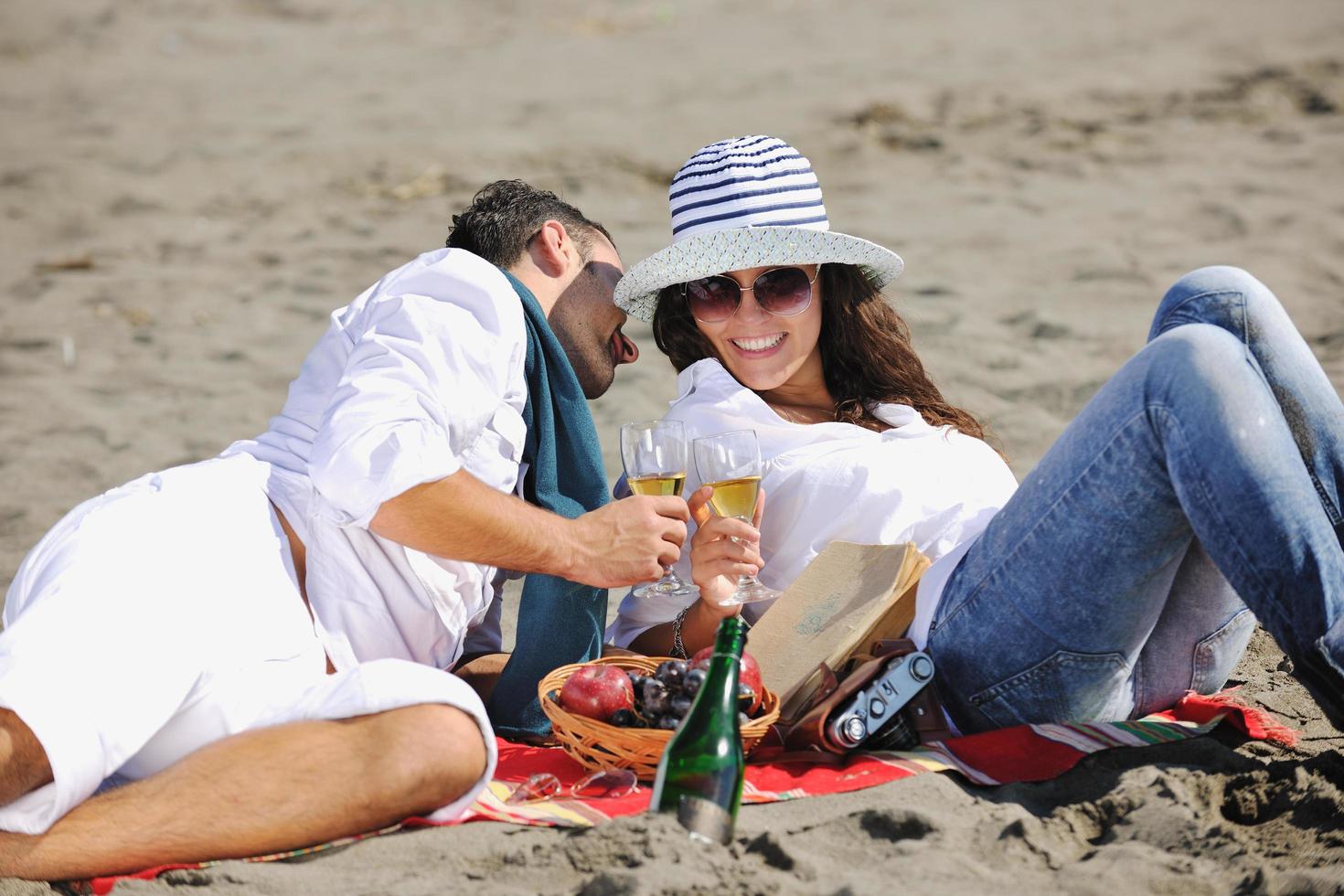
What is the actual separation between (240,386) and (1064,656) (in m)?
5.02

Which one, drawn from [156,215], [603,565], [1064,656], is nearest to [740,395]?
[603,565]

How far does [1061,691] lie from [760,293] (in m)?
1.42

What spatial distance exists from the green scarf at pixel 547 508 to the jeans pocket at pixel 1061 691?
3.42 feet

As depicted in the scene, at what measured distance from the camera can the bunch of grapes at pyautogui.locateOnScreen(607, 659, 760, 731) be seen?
9.88 feet

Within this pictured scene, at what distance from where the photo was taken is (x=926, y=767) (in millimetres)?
3066

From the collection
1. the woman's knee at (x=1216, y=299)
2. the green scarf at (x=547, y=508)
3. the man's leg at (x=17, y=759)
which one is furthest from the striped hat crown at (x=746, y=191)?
the man's leg at (x=17, y=759)

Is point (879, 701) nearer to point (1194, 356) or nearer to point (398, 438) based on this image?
point (1194, 356)

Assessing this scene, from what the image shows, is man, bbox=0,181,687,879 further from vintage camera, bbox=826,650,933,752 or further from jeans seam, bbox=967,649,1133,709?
jeans seam, bbox=967,649,1133,709

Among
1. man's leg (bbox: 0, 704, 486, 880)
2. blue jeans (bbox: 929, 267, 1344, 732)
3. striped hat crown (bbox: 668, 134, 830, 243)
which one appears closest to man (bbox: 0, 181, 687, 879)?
man's leg (bbox: 0, 704, 486, 880)

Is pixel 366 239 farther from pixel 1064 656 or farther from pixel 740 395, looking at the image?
pixel 1064 656

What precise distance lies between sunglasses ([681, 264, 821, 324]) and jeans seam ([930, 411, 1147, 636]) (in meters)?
1.10

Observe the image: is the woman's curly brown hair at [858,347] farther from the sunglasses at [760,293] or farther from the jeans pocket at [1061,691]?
the jeans pocket at [1061,691]

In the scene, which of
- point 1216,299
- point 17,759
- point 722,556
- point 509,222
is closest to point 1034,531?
point 1216,299

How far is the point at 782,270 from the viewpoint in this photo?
3928 millimetres
